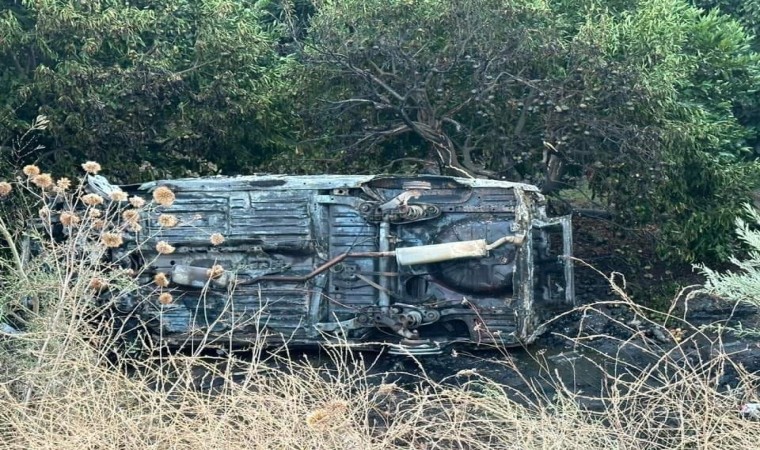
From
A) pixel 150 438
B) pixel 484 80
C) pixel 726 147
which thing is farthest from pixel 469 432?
pixel 726 147

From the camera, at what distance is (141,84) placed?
1241 centimetres

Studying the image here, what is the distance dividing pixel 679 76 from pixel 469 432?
8.91m

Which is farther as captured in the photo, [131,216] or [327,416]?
[131,216]

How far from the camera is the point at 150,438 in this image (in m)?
4.82

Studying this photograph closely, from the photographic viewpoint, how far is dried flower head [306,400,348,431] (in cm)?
440

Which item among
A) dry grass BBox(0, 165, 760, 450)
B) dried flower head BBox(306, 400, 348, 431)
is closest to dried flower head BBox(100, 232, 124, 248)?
dry grass BBox(0, 165, 760, 450)

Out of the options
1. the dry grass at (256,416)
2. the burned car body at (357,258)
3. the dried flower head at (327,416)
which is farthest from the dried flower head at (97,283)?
the burned car body at (357,258)

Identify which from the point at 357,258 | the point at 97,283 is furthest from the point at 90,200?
the point at 357,258

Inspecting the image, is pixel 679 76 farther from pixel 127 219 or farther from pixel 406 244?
pixel 127 219

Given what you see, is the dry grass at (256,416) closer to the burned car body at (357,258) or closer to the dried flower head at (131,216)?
the dried flower head at (131,216)

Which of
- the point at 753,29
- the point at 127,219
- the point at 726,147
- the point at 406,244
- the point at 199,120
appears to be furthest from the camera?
the point at 753,29

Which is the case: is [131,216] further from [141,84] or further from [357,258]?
[141,84]

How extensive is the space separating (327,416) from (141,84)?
884cm

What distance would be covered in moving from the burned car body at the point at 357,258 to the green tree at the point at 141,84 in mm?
3072
